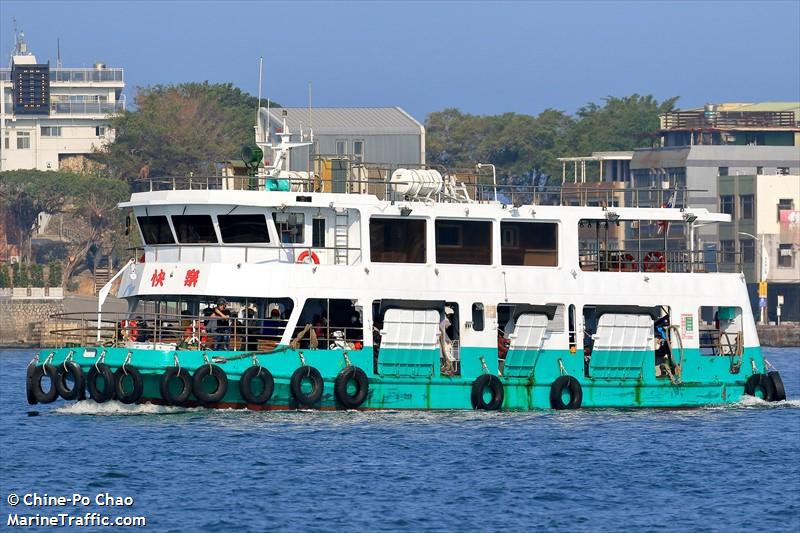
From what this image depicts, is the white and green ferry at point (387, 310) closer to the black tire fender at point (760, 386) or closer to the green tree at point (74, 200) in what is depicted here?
the black tire fender at point (760, 386)

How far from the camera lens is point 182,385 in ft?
106

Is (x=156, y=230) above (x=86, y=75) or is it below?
below

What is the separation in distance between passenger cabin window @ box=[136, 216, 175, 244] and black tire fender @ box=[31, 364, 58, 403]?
3584mm

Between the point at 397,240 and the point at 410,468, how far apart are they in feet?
25.8

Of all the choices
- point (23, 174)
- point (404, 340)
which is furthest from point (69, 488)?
point (23, 174)

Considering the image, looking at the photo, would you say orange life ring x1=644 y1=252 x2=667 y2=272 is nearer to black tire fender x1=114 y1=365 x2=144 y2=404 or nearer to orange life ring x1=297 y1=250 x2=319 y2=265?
orange life ring x1=297 y1=250 x2=319 y2=265

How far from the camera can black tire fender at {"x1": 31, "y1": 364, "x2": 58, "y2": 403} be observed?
109 feet

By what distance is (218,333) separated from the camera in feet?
109

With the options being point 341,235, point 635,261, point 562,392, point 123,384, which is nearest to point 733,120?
point 635,261

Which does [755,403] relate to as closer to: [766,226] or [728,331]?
[728,331]

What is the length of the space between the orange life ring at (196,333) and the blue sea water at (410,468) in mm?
1484

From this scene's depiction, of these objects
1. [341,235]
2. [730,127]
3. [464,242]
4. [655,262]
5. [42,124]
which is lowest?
Answer: [655,262]

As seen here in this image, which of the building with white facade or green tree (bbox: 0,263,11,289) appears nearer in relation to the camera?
green tree (bbox: 0,263,11,289)

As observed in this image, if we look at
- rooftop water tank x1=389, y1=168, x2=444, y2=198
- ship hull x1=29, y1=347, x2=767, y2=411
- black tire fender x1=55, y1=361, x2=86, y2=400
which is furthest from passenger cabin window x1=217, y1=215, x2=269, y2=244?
black tire fender x1=55, y1=361, x2=86, y2=400
